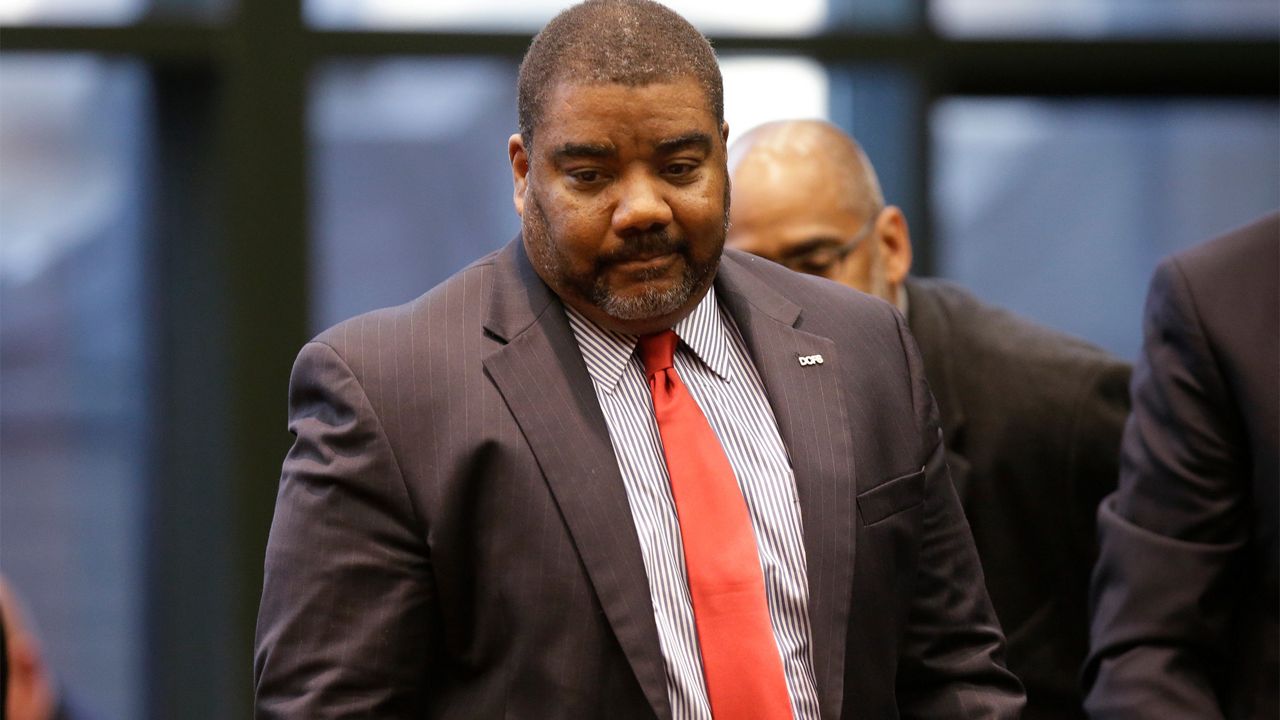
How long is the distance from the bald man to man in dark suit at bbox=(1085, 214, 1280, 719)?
1.91ft

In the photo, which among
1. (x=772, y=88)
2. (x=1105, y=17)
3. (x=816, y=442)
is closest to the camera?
(x=816, y=442)

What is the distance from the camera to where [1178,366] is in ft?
6.79

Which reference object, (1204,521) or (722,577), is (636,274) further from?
(1204,521)

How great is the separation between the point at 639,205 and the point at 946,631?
59cm

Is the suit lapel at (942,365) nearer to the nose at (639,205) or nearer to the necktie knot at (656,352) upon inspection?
the necktie knot at (656,352)

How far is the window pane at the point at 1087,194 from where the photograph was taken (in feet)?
15.3

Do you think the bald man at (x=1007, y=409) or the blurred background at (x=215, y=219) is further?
the blurred background at (x=215, y=219)

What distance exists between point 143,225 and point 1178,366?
292cm

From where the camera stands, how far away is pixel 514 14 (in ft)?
14.2

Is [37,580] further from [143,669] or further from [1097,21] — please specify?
[1097,21]

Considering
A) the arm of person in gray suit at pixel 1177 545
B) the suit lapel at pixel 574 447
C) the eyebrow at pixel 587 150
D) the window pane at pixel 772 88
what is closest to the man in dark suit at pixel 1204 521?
the arm of person in gray suit at pixel 1177 545

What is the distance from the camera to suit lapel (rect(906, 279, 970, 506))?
2.69m

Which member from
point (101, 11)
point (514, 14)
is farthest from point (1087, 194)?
point (101, 11)

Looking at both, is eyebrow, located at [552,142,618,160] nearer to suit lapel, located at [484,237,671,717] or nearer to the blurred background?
suit lapel, located at [484,237,671,717]
